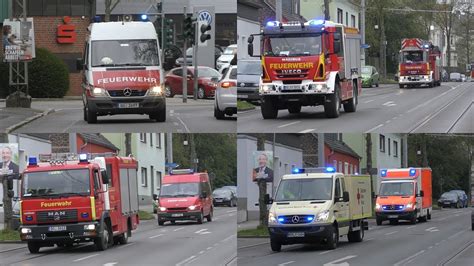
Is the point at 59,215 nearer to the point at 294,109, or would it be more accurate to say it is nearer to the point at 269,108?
the point at 269,108

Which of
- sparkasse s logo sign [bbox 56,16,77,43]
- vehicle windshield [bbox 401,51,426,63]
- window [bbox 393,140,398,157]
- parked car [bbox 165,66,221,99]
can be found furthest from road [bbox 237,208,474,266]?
vehicle windshield [bbox 401,51,426,63]

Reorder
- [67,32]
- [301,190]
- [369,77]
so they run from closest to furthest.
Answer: [301,190] < [67,32] < [369,77]

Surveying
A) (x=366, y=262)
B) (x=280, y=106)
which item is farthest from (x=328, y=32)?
(x=366, y=262)

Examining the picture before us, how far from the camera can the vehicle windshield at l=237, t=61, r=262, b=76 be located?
78.8 ft

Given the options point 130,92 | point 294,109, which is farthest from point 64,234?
point 294,109

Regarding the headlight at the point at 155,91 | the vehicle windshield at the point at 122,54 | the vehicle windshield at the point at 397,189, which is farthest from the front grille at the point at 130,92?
the vehicle windshield at the point at 397,189

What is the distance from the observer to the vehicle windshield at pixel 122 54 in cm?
1898

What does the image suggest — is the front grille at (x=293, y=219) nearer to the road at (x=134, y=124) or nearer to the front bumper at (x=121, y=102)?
the road at (x=134, y=124)

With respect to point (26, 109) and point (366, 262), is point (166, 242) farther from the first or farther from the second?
point (26, 109)

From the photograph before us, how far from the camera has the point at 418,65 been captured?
45.4 m

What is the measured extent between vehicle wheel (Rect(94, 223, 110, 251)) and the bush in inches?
662

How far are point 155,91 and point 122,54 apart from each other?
120 centimetres

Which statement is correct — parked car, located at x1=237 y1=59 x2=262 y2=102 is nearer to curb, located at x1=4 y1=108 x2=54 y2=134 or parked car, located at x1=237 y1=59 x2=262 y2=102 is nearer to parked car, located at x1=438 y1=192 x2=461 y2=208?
curb, located at x1=4 y1=108 x2=54 y2=134

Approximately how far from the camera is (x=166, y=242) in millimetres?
18828
